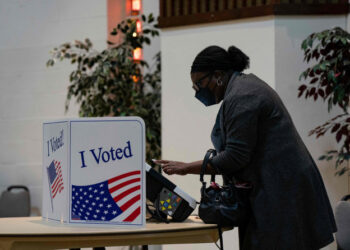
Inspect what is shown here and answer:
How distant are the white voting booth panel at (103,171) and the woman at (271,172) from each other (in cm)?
25

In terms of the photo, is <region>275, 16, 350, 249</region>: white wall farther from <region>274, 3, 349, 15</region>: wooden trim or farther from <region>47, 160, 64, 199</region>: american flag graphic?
<region>47, 160, 64, 199</region>: american flag graphic

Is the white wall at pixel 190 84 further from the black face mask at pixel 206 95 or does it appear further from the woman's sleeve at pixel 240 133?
the woman's sleeve at pixel 240 133

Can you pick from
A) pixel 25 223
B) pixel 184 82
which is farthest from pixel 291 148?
pixel 184 82

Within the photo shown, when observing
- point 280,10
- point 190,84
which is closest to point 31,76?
point 190,84

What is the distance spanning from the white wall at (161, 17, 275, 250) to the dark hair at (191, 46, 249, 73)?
5.53 ft

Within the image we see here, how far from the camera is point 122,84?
5.02 meters

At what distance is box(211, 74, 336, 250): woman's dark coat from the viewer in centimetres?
→ 245

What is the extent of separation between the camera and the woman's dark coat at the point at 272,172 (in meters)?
2.45

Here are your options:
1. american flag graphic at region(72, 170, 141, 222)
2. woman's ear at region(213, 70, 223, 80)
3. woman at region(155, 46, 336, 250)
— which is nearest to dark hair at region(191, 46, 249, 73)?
woman's ear at region(213, 70, 223, 80)

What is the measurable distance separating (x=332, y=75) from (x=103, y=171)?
5.78 feet

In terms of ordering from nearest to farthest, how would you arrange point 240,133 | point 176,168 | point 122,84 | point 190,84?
1. point 240,133
2. point 176,168
3. point 190,84
4. point 122,84

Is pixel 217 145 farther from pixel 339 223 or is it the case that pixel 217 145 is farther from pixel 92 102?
pixel 92 102

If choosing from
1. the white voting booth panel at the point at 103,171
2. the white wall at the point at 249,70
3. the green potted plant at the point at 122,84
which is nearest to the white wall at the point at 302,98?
the white wall at the point at 249,70

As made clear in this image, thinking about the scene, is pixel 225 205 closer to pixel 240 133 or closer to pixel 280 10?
pixel 240 133
